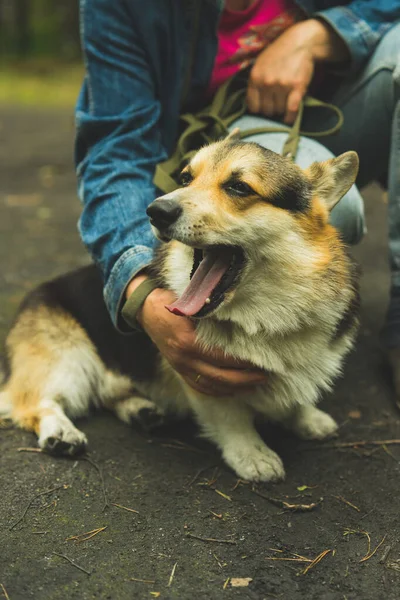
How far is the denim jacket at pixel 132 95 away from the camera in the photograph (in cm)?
251

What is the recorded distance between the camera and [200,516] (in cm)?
211

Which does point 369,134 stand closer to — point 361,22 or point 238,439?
point 361,22

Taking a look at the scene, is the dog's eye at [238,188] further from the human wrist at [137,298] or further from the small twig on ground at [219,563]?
the small twig on ground at [219,563]

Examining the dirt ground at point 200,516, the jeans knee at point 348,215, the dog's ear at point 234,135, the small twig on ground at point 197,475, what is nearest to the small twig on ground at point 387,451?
the dirt ground at point 200,516

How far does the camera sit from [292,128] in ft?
9.14

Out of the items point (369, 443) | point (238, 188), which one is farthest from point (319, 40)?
point (369, 443)

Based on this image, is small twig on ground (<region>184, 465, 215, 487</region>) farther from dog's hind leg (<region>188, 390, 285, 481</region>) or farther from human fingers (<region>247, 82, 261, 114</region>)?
human fingers (<region>247, 82, 261, 114</region>)

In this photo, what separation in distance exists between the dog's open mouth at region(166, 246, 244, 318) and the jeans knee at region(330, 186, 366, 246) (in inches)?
28.5

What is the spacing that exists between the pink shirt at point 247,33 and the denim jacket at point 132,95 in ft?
0.33

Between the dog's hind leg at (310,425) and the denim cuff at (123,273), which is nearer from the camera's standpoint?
the denim cuff at (123,273)

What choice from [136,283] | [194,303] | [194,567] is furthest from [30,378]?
[194,567]

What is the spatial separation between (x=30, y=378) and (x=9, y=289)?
1437 millimetres

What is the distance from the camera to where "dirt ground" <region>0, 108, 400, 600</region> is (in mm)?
1787

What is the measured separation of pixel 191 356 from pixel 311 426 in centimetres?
66
